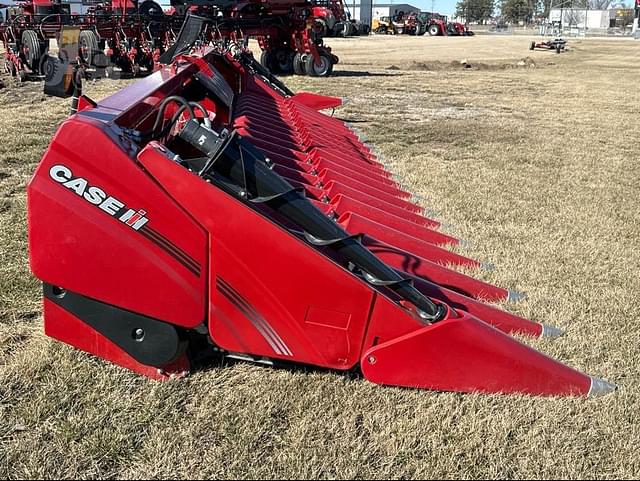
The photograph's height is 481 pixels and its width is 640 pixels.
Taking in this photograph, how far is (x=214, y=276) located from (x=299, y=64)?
572 inches

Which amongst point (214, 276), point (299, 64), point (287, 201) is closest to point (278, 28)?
point (299, 64)

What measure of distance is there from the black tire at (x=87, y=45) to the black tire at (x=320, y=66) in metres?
5.18

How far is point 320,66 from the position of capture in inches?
633

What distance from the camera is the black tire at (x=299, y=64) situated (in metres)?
15.9

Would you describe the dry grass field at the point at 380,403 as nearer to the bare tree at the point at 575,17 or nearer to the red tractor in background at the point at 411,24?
the red tractor in background at the point at 411,24

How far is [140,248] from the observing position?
2238 millimetres

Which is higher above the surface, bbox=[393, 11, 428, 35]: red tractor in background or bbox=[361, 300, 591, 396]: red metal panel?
bbox=[393, 11, 428, 35]: red tractor in background

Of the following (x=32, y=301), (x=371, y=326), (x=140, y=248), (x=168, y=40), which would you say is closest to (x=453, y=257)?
(x=371, y=326)

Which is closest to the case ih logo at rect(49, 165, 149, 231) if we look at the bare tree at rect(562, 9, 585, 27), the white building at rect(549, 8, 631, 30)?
the bare tree at rect(562, 9, 585, 27)

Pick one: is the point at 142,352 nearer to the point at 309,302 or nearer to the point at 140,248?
the point at 140,248

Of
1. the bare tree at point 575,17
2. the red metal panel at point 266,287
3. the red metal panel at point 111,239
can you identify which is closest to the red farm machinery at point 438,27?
the bare tree at point 575,17

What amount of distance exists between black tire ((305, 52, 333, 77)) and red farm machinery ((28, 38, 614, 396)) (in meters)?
13.8

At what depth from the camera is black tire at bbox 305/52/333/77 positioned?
52.2ft

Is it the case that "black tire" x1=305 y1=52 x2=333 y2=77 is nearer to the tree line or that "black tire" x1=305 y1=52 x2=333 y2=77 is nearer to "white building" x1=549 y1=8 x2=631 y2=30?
"white building" x1=549 y1=8 x2=631 y2=30
